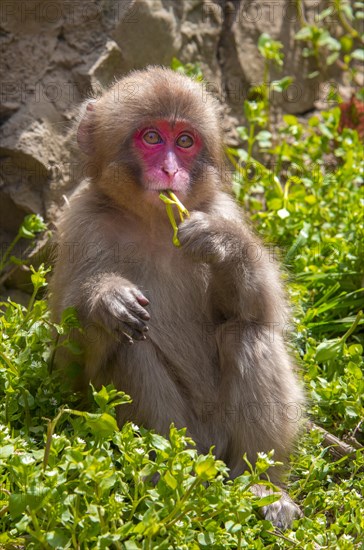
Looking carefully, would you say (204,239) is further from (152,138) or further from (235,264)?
(152,138)

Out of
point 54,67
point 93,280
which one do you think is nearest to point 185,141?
point 93,280

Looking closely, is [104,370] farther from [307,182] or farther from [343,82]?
[343,82]

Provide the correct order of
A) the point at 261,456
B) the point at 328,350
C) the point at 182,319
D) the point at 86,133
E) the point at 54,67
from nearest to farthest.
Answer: the point at 261,456, the point at 182,319, the point at 86,133, the point at 328,350, the point at 54,67

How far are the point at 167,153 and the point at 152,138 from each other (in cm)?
16

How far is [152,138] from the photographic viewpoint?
17.2 ft

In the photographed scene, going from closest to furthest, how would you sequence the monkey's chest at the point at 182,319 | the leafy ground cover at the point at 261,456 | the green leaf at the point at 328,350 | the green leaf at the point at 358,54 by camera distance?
the leafy ground cover at the point at 261,456 → the monkey's chest at the point at 182,319 → the green leaf at the point at 328,350 → the green leaf at the point at 358,54

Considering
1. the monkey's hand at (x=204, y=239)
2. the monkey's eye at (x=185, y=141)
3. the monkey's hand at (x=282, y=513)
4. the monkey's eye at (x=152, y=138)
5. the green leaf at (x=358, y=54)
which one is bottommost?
the monkey's hand at (x=282, y=513)

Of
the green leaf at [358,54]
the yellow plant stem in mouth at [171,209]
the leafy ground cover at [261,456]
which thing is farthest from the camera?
the green leaf at [358,54]

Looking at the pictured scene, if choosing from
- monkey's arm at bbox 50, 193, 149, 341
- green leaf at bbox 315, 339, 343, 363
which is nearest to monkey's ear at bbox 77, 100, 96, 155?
monkey's arm at bbox 50, 193, 149, 341

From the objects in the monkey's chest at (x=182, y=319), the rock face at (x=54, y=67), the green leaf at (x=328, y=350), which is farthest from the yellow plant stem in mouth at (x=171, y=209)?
the rock face at (x=54, y=67)

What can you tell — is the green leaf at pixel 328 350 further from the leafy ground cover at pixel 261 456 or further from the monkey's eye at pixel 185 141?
the monkey's eye at pixel 185 141

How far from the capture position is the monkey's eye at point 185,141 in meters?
5.30

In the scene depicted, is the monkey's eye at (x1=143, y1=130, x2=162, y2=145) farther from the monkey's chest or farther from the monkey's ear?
the monkey's chest

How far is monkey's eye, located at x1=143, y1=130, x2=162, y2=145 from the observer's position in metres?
5.24
